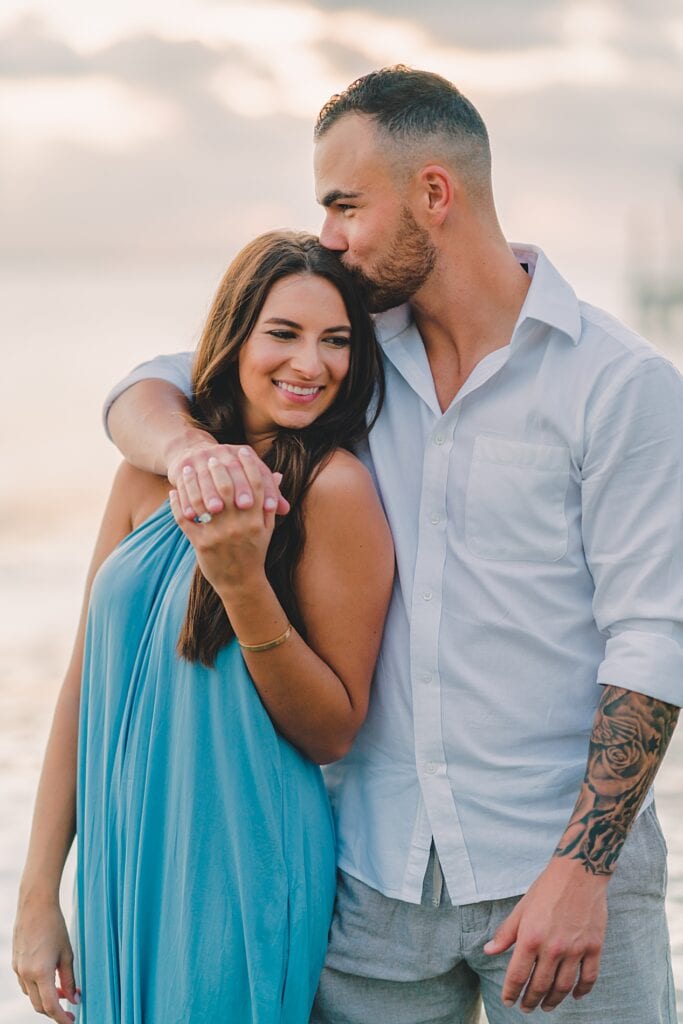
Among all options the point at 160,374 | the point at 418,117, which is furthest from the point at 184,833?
the point at 418,117

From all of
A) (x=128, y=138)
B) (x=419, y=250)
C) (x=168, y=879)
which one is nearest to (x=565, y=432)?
(x=419, y=250)

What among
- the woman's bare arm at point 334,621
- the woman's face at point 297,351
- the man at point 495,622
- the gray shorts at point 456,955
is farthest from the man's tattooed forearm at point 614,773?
the woman's face at point 297,351

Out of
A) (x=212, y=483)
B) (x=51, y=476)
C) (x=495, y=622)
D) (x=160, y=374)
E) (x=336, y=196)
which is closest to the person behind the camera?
(x=212, y=483)

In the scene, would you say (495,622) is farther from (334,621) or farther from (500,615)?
(334,621)

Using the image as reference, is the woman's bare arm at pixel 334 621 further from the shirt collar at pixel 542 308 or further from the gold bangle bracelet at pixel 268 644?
the shirt collar at pixel 542 308

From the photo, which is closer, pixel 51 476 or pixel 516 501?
pixel 516 501

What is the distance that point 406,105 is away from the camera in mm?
2135

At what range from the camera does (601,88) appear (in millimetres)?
16016

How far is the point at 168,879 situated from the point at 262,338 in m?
0.81

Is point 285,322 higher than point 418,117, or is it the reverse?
point 418,117

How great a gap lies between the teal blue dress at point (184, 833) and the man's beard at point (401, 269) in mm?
475

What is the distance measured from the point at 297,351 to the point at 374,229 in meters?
0.24

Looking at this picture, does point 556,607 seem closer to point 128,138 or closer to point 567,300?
point 567,300

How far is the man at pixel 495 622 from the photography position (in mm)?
1893
